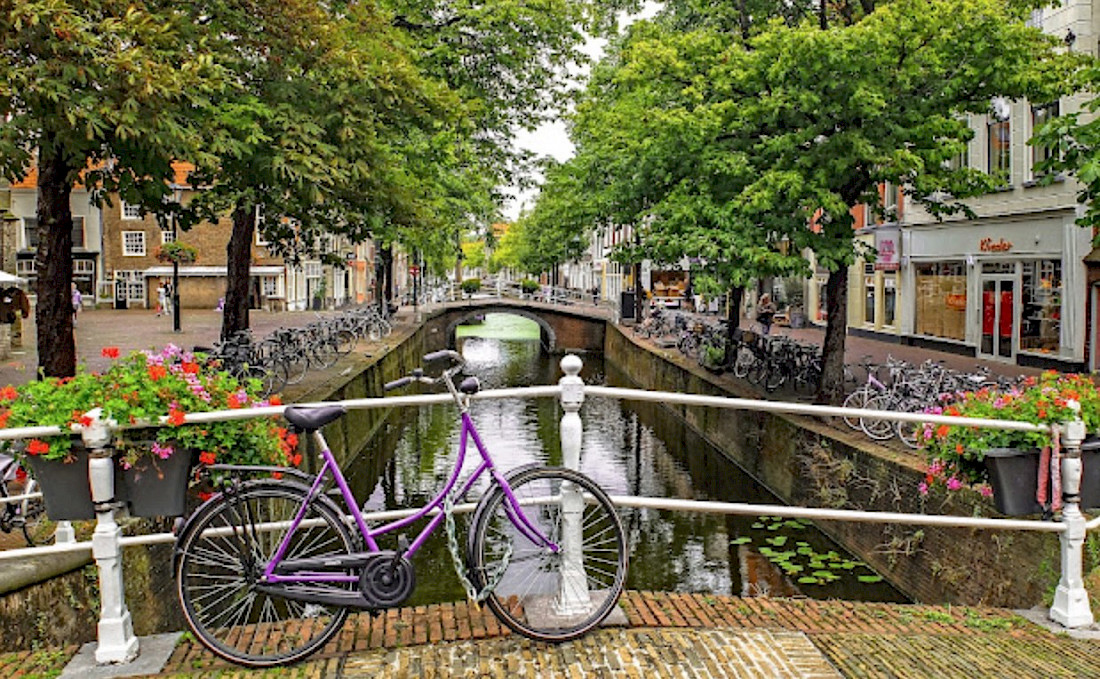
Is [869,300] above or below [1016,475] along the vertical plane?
above

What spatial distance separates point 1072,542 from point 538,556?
2.65m

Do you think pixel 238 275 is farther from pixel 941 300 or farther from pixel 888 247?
pixel 888 247

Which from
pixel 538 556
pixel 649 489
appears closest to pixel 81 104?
pixel 538 556

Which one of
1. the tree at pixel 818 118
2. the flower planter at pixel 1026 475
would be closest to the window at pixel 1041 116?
the tree at pixel 818 118

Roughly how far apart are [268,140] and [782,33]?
733cm

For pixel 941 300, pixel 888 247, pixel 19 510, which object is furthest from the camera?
pixel 888 247

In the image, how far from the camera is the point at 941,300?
25641 millimetres

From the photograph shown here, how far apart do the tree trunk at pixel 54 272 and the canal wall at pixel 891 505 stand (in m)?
9.17

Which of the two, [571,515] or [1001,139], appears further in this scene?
[1001,139]

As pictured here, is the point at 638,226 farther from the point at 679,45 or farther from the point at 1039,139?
the point at 1039,139

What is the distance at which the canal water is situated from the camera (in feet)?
35.4

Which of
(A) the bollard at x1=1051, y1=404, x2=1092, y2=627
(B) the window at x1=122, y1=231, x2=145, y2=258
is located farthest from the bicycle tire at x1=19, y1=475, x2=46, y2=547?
(B) the window at x1=122, y1=231, x2=145, y2=258

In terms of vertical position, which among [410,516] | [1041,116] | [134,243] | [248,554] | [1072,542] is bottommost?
[1072,542]

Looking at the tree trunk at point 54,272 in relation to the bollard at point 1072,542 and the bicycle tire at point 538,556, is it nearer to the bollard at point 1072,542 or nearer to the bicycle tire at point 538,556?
the bicycle tire at point 538,556
